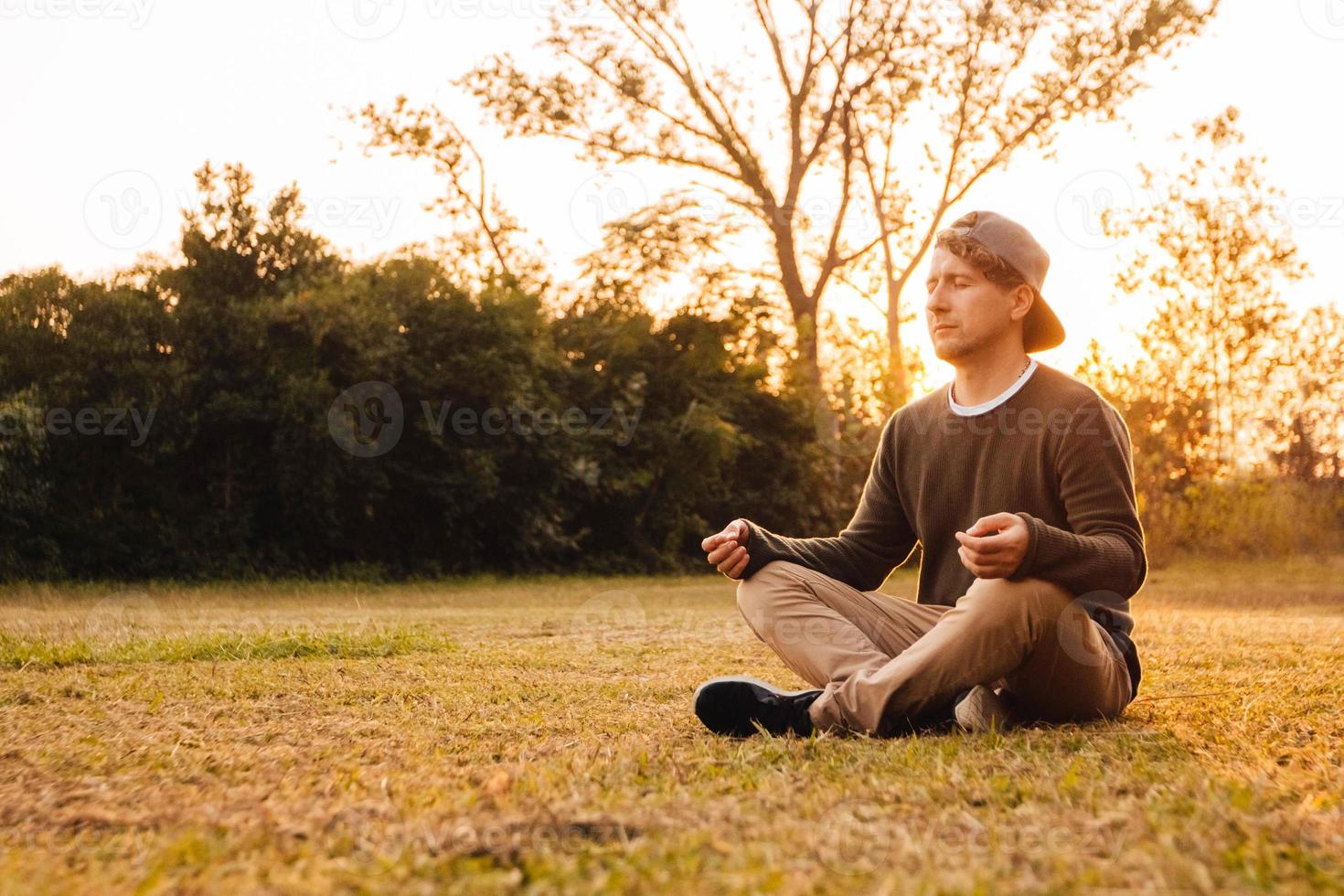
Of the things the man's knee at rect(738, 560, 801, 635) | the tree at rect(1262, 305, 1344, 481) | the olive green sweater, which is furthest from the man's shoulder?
the tree at rect(1262, 305, 1344, 481)

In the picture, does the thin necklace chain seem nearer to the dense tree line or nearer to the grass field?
the grass field

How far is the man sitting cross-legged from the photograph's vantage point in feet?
9.16

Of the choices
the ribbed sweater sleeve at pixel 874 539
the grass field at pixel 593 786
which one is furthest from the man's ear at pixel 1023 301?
the grass field at pixel 593 786

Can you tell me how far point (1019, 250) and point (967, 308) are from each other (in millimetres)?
200

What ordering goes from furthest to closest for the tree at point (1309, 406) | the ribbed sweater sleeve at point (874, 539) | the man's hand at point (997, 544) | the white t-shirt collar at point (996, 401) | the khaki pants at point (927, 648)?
the tree at point (1309, 406)
the ribbed sweater sleeve at point (874, 539)
the white t-shirt collar at point (996, 401)
the khaki pants at point (927, 648)
the man's hand at point (997, 544)

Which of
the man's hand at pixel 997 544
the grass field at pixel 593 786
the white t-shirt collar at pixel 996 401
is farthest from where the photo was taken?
the white t-shirt collar at pixel 996 401

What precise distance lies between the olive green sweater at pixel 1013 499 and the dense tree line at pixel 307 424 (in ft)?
33.6

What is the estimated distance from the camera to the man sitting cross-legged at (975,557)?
9.16 ft

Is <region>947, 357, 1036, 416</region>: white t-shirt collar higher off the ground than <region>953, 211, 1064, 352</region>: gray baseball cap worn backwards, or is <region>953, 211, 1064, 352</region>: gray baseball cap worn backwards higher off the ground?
Result: <region>953, 211, 1064, 352</region>: gray baseball cap worn backwards

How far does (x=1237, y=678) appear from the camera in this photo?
14.8 ft

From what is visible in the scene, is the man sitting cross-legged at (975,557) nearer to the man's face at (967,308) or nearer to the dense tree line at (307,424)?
the man's face at (967,308)

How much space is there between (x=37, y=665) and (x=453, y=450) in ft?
30.8

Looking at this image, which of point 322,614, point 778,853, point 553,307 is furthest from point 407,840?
point 553,307

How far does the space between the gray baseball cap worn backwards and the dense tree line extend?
417 inches
